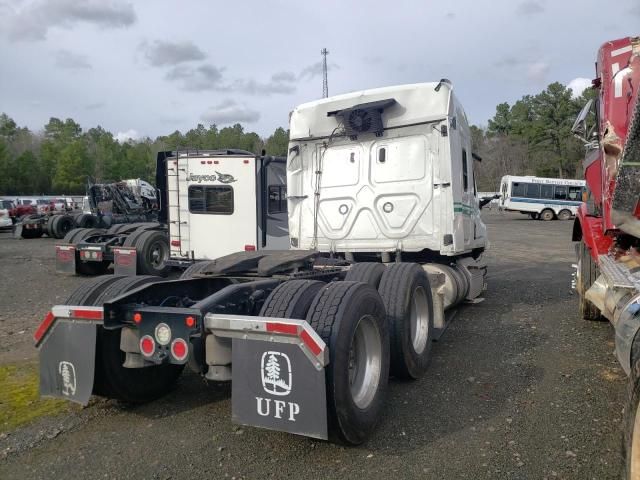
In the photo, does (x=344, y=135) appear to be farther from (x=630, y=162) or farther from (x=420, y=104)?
(x=630, y=162)

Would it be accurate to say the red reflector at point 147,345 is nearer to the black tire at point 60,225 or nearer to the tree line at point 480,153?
the black tire at point 60,225

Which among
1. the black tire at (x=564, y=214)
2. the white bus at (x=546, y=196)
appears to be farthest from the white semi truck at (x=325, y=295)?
the black tire at (x=564, y=214)

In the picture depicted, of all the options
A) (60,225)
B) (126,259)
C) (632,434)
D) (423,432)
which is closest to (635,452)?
(632,434)

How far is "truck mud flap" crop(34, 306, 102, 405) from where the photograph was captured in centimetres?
362

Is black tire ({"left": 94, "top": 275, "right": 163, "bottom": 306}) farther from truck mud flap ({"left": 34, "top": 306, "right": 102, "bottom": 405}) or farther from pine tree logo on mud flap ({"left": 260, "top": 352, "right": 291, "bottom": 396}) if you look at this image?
pine tree logo on mud flap ({"left": 260, "top": 352, "right": 291, "bottom": 396})

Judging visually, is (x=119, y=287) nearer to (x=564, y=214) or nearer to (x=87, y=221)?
(x=87, y=221)

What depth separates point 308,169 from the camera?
24.9ft

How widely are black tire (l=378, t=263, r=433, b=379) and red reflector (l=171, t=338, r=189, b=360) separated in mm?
1871

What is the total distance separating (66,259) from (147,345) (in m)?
10.3

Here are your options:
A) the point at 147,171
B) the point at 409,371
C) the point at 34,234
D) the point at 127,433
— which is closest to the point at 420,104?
the point at 409,371

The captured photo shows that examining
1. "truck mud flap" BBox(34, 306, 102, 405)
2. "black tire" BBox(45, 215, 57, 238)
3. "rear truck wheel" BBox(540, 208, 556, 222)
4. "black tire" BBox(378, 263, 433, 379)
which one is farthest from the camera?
"rear truck wheel" BBox(540, 208, 556, 222)

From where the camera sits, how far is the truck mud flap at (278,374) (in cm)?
303

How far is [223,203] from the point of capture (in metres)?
10.9

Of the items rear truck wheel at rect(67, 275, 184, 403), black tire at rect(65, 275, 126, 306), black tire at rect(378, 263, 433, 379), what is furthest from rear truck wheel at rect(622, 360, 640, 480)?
black tire at rect(65, 275, 126, 306)
